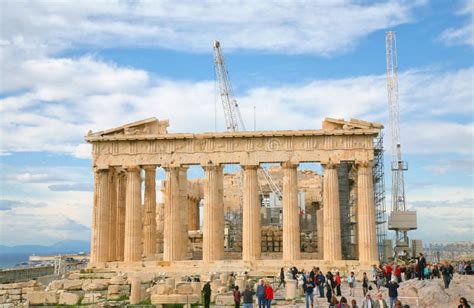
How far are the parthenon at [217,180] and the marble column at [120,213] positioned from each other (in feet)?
1.42

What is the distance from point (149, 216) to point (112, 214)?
277 cm

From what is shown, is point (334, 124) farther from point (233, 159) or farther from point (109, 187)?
point (109, 187)

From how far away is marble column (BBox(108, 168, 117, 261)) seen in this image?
149 ft

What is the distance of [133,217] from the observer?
144ft

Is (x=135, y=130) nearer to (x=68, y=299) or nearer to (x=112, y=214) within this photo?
(x=112, y=214)

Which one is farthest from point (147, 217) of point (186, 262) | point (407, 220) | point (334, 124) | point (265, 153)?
point (407, 220)

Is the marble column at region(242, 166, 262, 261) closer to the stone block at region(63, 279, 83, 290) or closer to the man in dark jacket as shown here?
the stone block at region(63, 279, 83, 290)

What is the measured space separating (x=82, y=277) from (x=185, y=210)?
9.28 m

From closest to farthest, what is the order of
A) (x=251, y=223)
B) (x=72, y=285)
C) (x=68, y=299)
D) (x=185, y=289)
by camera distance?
(x=185, y=289) → (x=68, y=299) → (x=72, y=285) → (x=251, y=223)

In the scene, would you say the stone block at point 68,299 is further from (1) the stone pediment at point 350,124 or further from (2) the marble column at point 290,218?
(1) the stone pediment at point 350,124

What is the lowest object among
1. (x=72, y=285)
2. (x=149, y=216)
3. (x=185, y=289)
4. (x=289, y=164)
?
(x=72, y=285)

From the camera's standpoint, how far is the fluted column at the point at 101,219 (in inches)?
1720

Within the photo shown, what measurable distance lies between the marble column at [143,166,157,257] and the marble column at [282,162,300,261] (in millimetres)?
10480

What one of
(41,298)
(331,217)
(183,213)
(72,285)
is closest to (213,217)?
(183,213)
